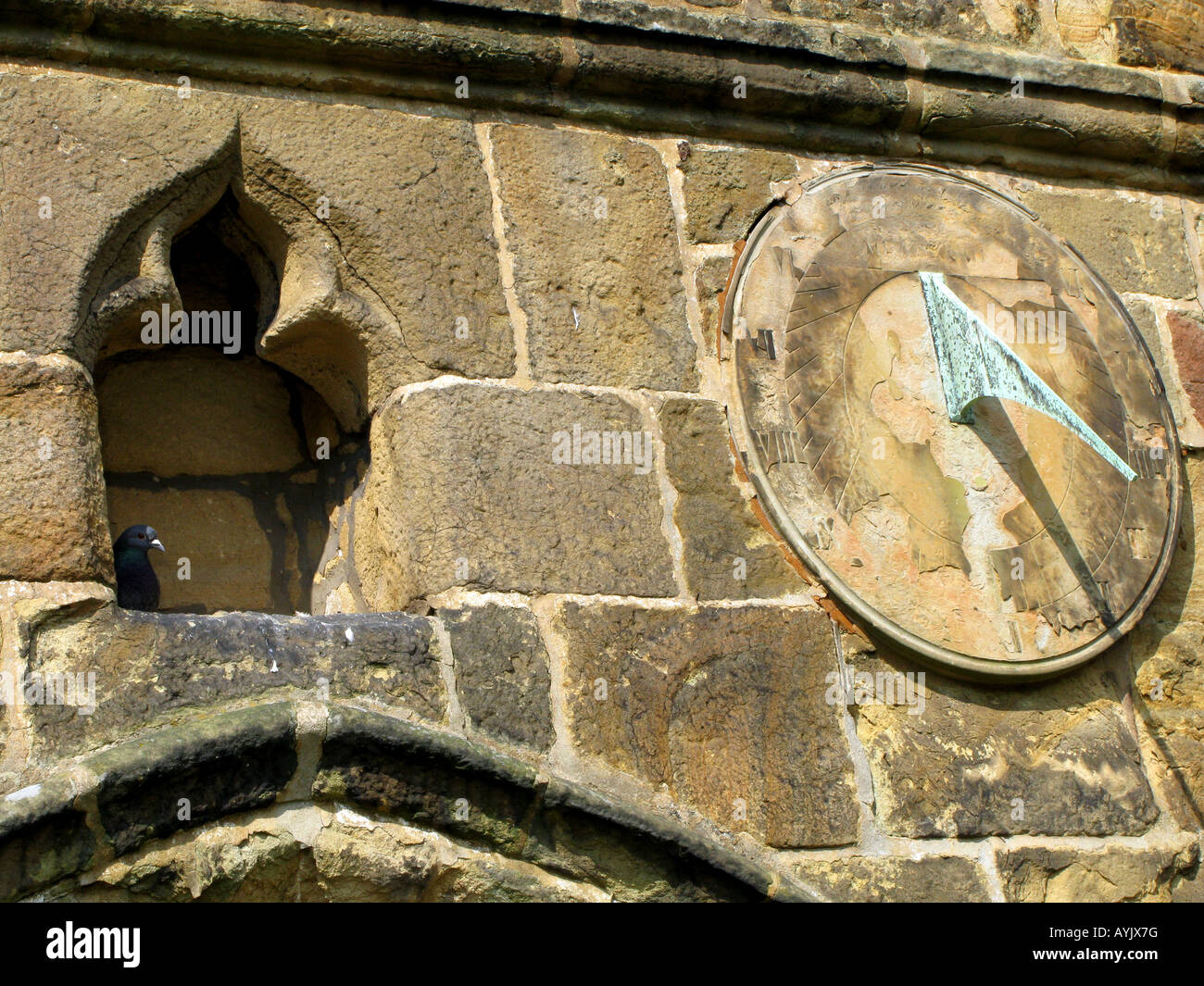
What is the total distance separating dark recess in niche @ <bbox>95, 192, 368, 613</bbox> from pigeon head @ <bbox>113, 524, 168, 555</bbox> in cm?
18

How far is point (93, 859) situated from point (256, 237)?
1.41 m

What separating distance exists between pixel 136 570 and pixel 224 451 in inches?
18.7

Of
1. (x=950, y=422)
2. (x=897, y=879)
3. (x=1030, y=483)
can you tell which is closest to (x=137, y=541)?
(x=897, y=879)

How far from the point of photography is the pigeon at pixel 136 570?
311 centimetres

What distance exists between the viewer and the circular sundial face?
3.27 m

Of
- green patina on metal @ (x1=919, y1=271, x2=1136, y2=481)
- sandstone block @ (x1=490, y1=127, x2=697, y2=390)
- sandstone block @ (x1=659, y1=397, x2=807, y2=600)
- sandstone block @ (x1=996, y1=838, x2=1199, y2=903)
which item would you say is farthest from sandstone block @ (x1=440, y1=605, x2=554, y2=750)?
green patina on metal @ (x1=919, y1=271, x2=1136, y2=481)

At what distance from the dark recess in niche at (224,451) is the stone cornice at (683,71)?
41 cm

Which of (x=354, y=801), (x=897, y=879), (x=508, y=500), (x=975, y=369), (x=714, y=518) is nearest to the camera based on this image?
(x=354, y=801)

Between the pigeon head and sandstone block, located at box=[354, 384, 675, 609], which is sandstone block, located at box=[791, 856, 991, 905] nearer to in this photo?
sandstone block, located at box=[354, 384, 675, 609]

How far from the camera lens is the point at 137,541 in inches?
125

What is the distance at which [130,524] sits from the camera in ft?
11.1

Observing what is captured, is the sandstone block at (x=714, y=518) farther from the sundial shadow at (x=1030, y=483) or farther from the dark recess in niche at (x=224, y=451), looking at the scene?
the dark recess in niche at (x=224, y=451)

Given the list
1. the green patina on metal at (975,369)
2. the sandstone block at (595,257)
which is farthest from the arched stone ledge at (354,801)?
the green patina on metal at (975,369)

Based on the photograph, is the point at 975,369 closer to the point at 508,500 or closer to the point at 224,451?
the point at 508,500
